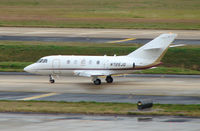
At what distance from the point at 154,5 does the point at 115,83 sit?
3776 inches

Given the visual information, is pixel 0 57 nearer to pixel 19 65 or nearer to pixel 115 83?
pixel 19 65

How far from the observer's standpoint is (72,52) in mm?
67812

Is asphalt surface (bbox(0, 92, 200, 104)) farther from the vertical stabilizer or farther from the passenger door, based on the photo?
the passenger door

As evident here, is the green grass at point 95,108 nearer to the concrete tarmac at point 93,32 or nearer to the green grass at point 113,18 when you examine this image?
the concrete tarmac at point 93,32

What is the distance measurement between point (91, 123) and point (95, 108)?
4811mm

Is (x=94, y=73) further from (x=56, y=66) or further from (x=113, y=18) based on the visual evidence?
(x=113, y=18)

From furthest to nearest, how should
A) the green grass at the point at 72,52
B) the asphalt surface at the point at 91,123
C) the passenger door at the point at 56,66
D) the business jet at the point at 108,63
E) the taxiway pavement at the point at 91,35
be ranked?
the taxiway pavement at the point at 91,35 < the green grass at the point at 72,52 < the passenger door at the point at 56,66 < the business jet at the point at 108,63 < the asphalt surface at the point at 91,123

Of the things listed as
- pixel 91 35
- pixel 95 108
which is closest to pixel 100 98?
pixel 95 108

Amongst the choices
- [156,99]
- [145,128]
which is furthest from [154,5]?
[145,128]

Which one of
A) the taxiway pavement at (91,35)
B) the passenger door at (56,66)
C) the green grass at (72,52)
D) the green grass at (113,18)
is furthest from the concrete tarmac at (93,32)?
the passenger door at (56,66)

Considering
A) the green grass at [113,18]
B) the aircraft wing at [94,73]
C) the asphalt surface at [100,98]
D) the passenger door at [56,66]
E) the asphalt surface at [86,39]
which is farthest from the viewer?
the green grass at [113,18]

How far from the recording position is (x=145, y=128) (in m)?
29.2

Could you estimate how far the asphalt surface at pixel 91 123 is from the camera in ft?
96.4

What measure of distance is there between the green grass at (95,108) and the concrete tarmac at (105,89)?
2.45m
